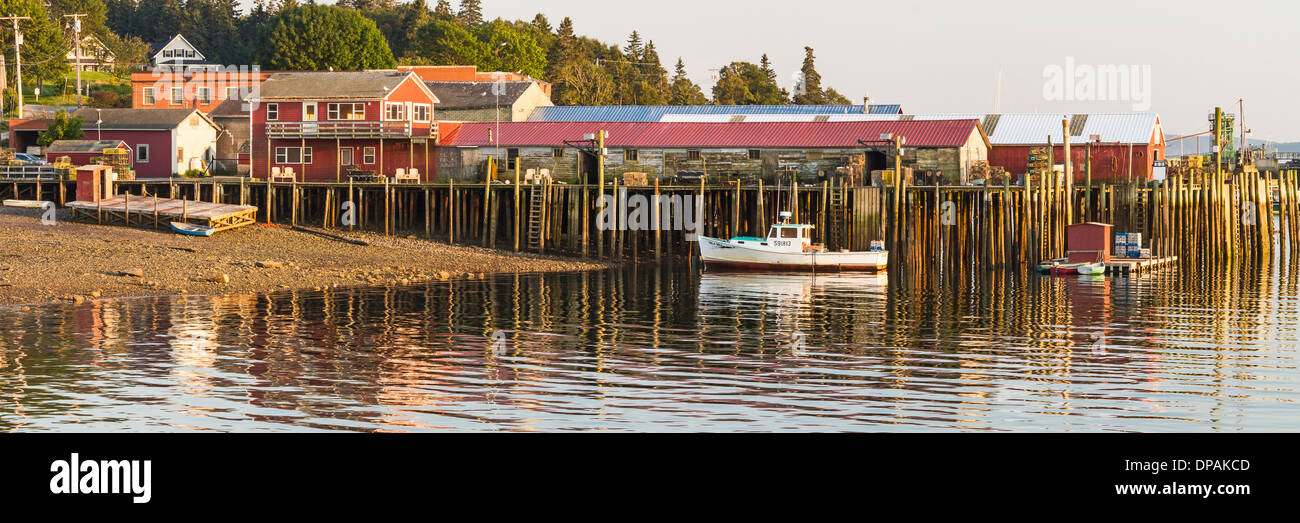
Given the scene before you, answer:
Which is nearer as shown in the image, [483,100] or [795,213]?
[795,213]

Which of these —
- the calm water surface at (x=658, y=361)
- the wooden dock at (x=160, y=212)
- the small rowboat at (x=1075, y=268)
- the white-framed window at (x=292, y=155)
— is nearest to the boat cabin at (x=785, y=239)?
the small rowboat at (x=1075, y=268)

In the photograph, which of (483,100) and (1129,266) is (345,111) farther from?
(1129,266)

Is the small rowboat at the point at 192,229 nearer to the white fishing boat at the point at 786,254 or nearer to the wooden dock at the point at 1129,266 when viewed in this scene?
the white fishing boat at the point at 786,254

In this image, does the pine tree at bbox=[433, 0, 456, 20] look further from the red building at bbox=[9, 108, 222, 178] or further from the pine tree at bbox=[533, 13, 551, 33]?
the red building at bbox=[9, 108, 222, 178]

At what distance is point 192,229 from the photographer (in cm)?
5712

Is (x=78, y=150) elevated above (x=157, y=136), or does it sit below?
below

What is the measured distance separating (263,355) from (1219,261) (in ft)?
150

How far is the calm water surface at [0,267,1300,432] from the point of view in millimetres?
22750

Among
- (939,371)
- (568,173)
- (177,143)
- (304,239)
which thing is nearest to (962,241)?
(568,173)

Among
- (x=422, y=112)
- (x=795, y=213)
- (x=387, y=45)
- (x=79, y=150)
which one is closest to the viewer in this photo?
(x=795, y=213)

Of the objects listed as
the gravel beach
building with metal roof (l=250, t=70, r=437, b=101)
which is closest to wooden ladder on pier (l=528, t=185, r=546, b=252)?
the gravel beach

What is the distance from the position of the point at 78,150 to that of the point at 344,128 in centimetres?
1489

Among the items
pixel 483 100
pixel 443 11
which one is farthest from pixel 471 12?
pixel 483 100

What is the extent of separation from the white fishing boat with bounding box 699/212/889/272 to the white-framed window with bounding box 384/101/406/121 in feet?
86.9
